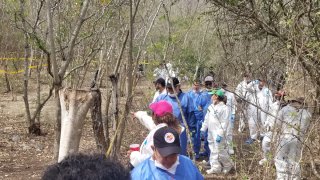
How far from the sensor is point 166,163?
10.5ft

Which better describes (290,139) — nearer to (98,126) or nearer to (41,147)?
(98,126)

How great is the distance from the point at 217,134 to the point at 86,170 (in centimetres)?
688

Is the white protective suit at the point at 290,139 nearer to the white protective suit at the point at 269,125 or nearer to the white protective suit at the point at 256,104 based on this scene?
the white protective suit at the point at 269,125

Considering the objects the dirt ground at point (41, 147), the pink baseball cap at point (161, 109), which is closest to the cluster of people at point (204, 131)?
the pink baseball cap at point (161, 109)

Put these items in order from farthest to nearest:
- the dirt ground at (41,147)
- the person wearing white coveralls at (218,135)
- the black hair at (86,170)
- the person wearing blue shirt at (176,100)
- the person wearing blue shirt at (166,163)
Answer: the person wearing white coveralls at (218,135) → the person wearing blue shirt at (176,100) → the dirt ground at (41,147) → the person wearing blue shirt at (166,163) → the black hair at (86,170)

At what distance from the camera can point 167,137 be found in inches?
123

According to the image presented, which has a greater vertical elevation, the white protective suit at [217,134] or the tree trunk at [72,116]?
the tree trunk at [72,116]

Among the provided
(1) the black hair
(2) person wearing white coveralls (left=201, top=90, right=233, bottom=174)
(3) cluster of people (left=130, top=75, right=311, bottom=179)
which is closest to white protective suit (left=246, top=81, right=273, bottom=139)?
(3) cluster of people (left=130, top=75, right=311, bottom=179)

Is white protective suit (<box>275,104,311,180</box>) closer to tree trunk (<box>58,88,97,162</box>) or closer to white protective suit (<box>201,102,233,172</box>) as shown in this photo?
white protective suit (<box>201,102,233,172</box>)

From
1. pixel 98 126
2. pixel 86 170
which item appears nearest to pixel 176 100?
pixel 98 126

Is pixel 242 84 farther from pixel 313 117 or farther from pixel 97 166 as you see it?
pixel 97 166

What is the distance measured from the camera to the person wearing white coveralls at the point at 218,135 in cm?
825

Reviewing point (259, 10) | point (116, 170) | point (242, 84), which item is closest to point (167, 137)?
point (116, 170)

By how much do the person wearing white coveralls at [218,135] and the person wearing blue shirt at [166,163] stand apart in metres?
4.94
